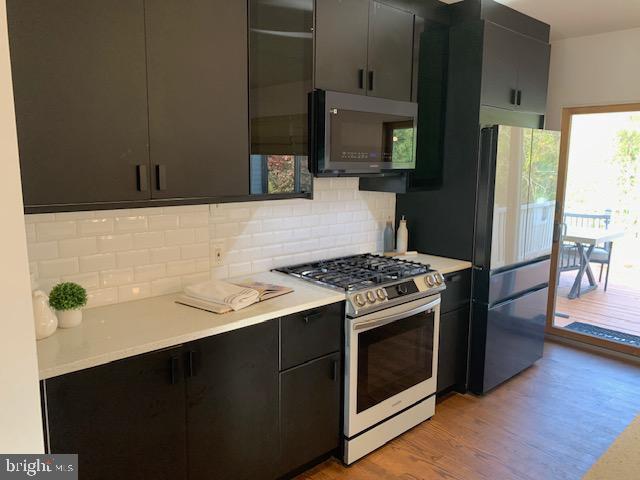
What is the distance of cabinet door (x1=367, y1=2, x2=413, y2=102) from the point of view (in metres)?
2.77

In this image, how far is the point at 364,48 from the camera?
8.92ft

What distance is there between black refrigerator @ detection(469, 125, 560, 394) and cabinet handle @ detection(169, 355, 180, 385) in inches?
84.5

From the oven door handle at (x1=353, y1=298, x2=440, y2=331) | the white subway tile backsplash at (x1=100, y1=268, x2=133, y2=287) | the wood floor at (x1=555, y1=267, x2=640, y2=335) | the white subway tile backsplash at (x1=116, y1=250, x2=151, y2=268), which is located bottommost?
the wood floor at (x1=555, y1=267, x2=640, y2=335)

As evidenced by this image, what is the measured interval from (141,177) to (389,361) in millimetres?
1628

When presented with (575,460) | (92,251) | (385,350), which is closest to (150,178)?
(92,251)

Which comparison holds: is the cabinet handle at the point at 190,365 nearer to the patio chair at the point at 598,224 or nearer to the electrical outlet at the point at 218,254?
the electrical outlet at the point at 218,254

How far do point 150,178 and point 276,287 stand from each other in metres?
0.84

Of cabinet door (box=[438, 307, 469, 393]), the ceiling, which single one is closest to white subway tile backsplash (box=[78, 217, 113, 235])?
cabinet door (box=[438, 307, 469, 393])

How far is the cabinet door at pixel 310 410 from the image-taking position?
7.67 feet

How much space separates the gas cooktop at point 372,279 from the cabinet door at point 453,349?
1.31 feet

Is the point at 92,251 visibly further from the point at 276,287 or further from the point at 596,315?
the point at 596,315

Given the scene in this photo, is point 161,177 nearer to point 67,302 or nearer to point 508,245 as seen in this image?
point 67,302

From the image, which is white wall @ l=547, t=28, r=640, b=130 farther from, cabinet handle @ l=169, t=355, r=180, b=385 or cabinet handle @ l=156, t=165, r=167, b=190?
cabinet handle @ l=169, t=355, r=180, b=385

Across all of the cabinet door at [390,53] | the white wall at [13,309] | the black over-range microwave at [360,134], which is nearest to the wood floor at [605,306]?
the black over-range microwave at [360,134]
